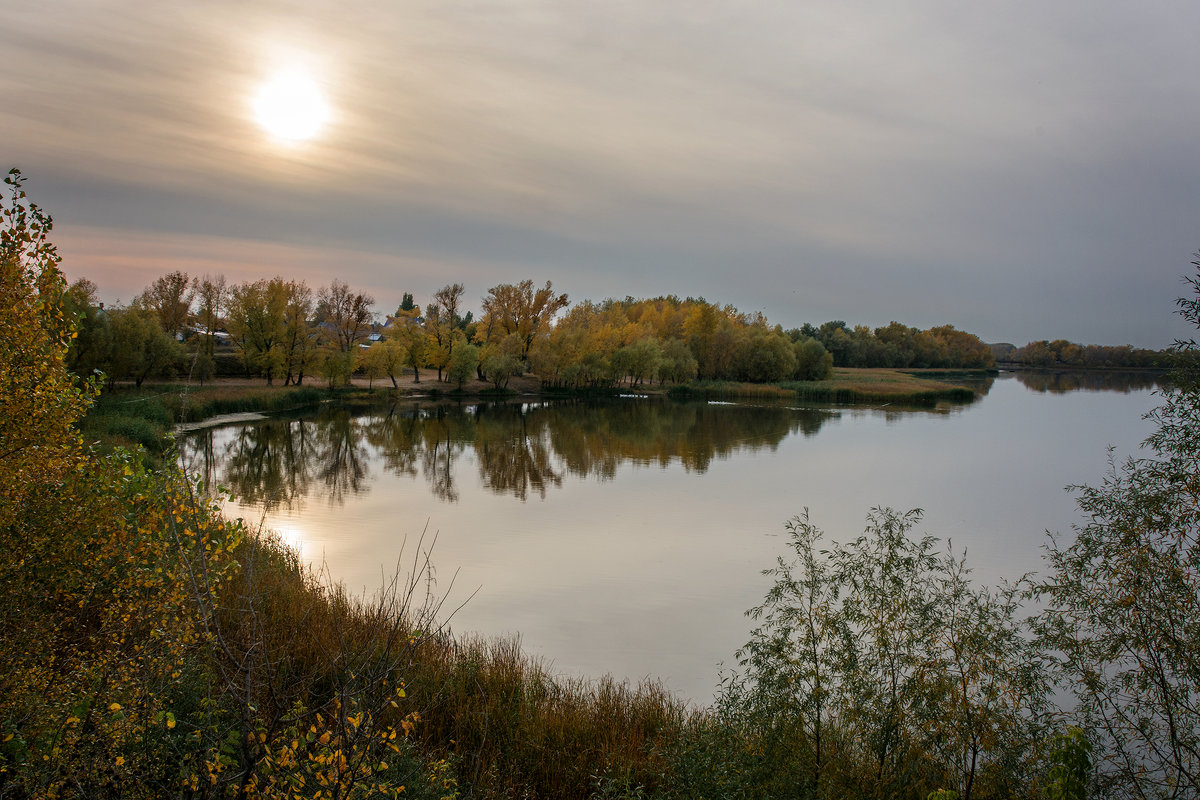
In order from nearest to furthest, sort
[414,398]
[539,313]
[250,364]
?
[250,364]
[414,398]
[539,313]

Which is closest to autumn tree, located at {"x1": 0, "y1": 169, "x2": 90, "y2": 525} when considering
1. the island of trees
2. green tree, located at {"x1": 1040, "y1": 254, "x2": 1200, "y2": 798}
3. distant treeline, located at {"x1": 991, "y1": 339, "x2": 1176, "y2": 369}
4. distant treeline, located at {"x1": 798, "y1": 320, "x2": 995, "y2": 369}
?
the island of trees

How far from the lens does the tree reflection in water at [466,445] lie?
76.2 ft

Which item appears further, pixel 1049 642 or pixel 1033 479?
pixel 1033 479

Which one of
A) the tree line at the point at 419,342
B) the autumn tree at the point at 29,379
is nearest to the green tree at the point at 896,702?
the autumn tree at the point at 29,379

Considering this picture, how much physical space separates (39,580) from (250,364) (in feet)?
166

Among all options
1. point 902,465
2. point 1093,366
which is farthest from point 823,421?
point 1093,366

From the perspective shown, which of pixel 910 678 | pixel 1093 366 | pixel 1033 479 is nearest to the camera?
pixel 910 678

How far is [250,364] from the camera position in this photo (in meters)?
50.1

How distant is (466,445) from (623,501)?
12.4 metres

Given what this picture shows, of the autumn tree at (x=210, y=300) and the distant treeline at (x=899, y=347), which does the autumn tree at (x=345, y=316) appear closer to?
the autumn tree at (x=210, y=300)

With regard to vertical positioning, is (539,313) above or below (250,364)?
above

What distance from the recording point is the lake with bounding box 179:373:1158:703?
1231cm

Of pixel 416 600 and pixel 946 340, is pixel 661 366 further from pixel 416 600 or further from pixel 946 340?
pixel 946 340

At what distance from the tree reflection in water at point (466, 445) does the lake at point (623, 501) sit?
0.18 metres
